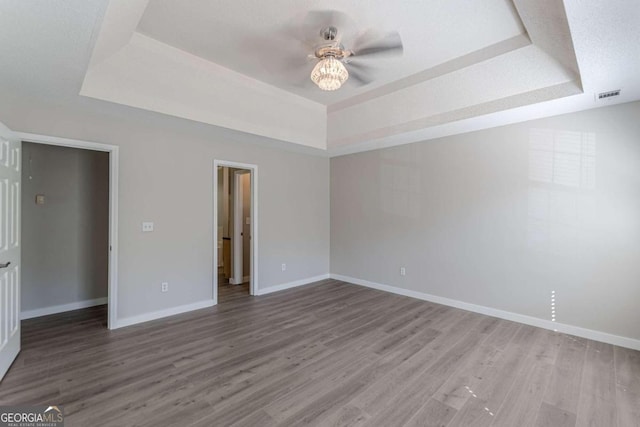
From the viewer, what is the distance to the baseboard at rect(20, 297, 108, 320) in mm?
3717

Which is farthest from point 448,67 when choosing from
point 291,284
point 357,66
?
point 291,284

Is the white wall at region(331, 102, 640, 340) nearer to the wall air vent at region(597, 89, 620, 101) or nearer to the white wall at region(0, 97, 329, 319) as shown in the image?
the wall air vent at region(597, 89, 620, 101)

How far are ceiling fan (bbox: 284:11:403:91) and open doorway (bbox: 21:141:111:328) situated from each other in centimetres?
366

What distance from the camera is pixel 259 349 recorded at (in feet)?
9.59

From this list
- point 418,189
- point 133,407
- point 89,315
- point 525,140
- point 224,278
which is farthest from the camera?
point 224,278

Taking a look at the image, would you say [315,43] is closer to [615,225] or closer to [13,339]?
[615,225]

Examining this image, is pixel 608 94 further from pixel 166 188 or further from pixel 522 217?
pixel 166 188

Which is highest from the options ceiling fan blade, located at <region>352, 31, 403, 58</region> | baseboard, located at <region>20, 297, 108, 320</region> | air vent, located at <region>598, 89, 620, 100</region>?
ceiling fan blade, located at <region>352, 31, 403, 58</region>

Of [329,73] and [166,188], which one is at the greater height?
[329,73]

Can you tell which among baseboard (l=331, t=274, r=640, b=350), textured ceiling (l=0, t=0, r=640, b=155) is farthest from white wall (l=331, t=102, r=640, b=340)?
textured ceiling (l=0, t=0, r=640, b=155)

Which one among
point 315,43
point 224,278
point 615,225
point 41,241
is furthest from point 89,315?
point 615,225

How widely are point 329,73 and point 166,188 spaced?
8.68 feet

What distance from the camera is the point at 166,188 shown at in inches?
150

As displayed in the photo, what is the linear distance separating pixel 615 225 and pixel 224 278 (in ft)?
19.5
